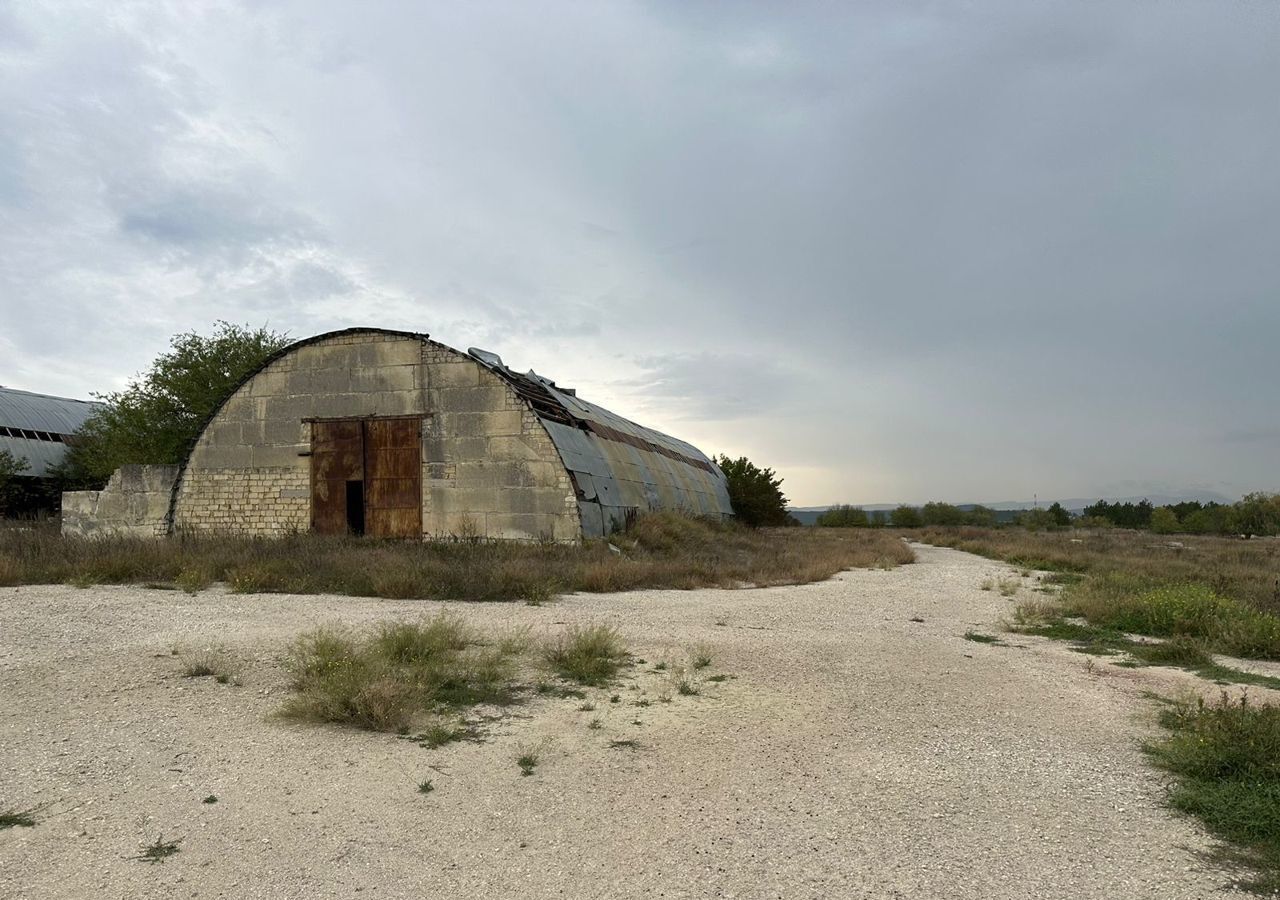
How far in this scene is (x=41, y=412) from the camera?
148 feet

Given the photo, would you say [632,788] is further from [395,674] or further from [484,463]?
[484,463]

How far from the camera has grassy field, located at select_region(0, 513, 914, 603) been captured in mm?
13820

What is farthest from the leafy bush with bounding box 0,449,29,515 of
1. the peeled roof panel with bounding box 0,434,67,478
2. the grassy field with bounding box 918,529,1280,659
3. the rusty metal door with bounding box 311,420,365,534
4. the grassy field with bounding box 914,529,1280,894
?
the grassy field with bounding box 918,529,1280,659

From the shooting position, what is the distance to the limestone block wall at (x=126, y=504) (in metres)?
22.9

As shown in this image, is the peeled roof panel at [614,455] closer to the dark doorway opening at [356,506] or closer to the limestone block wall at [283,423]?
the limestone block wall at [283,423]

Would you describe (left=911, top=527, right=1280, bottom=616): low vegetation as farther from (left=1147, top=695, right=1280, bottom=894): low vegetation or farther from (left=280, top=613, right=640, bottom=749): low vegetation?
(left=280, top=613, right=640, bottom=749): low vegetation

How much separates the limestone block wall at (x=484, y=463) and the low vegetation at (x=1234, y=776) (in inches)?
596

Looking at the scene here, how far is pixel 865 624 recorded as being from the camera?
12.0 metres

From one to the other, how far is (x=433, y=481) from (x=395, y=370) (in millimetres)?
3074

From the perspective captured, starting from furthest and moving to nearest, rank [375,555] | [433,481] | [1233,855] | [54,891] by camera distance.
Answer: [433,481] → [375,555] → [1233,855] → [54,891]

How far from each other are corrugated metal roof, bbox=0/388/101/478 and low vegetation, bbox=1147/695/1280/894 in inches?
1834

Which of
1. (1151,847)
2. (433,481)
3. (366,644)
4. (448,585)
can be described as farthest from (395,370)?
(1151,847)

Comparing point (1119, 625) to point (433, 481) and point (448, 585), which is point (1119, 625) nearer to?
point (448, 585)

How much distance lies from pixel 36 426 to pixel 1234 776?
5112cm
